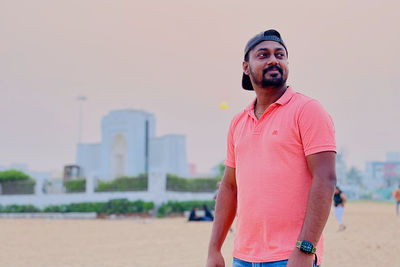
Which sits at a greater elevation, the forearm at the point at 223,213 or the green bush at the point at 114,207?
the forearm at the point at 223,213

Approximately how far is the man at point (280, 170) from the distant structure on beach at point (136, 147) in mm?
36458

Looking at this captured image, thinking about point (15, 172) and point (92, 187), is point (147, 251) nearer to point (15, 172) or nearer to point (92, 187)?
point (92, 187)

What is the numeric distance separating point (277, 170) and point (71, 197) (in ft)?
88.8

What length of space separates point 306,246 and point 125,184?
25.0 metres

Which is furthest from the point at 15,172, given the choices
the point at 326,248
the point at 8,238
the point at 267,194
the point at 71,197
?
the point at 267,194

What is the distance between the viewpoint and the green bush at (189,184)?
2672 cm

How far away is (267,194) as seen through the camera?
235 cm

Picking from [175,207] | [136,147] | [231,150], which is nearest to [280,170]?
[231,150]

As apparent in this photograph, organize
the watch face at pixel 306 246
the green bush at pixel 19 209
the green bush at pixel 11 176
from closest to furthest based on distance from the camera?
the watch face at pixel 306 246, the green bush at pixel 19 209, the green bush at pixel 11 176

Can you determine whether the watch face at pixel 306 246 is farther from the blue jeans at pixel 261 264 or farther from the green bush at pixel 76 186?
the green bush at pixel 76 186

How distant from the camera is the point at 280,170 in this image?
2326mm

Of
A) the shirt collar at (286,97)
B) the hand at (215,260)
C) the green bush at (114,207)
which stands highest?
the shirt collar at (286,97)

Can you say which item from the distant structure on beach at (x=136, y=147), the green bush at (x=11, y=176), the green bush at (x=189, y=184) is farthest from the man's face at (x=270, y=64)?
the distant structure on beach at (x=136, y=147)

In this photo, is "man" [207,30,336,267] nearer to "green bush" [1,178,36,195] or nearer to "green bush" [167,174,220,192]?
"green bush" [167,174,220,192]
